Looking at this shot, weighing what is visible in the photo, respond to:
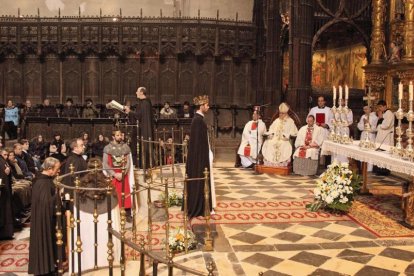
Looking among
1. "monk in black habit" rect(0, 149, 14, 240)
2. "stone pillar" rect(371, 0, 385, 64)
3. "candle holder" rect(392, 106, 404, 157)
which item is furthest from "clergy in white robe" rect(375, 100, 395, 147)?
"monk in black habit" rect(0, 149, 14, 240)

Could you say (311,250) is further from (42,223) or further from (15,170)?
(15,170)

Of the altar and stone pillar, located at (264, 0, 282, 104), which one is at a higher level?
stone pillar, located at (264, 0, 282, 104)

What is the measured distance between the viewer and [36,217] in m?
6.19

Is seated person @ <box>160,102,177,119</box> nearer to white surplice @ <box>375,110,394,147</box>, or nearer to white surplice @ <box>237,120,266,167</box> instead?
white surplice @ <box>237,120,266,167</box>

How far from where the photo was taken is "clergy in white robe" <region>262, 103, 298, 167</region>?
13.0 m

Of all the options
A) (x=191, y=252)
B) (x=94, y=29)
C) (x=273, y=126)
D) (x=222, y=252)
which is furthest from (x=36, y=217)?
(x=94, y=29)

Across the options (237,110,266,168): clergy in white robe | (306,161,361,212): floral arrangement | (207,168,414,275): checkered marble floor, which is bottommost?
(207,168,414,275): checkered marble floor

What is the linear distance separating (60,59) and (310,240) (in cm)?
1601

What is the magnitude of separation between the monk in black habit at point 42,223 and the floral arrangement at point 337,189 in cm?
485

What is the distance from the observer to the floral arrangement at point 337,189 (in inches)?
332

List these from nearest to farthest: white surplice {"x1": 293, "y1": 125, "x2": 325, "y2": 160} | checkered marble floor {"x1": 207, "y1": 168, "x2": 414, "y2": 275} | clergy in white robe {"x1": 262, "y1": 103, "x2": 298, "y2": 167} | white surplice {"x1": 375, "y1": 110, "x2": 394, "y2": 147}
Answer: checkered marble floor {"x1": 207, "y1": 168, "x2": 414, "y2": 275}
white surplice {"x1": 375, "y1": 110, "x2": 394, "y2": 147}
white surplice {"x1": 293, "y1": 125, "x2": 325, "y2": 160}
clergy in white robe {"x1": 262, "y1": 103, "x2": 298, "y2": 167}

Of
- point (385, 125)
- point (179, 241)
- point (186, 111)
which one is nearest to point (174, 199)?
point (179, 241)

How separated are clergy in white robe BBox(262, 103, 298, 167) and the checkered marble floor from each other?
16.3 ft

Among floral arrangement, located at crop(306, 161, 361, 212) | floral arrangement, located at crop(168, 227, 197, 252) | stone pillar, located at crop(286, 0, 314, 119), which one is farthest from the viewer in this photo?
stone pillar, located at crop(286, 0, 314, 119)
